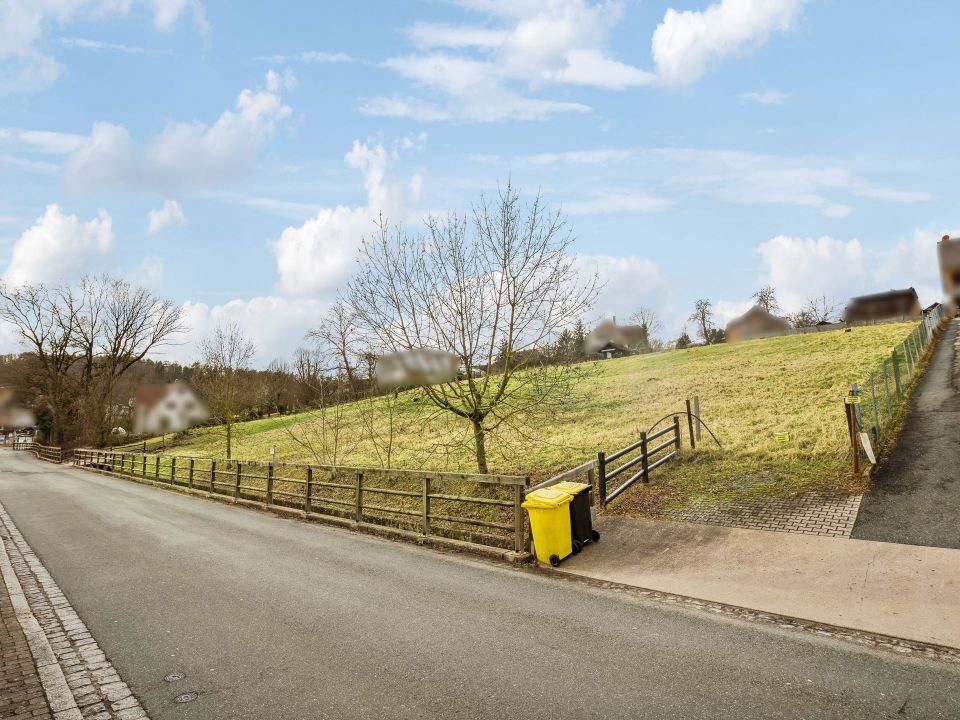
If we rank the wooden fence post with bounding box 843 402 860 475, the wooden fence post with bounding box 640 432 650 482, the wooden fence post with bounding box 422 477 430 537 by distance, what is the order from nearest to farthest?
the wooden fence post with bounding box 843 402 860 475
the wooden fence post with bounding box 422 477 430 537
the wooden fence post with bounding box 640 432 650 482

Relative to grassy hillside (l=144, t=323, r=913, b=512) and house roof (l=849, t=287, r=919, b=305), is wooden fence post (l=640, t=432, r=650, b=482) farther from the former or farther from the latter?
house roof (l=849, t=287, r=919, b=305)

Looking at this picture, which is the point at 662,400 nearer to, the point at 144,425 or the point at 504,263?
the point at 504,263

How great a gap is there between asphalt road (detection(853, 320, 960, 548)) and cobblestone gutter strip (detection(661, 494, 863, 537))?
222mm

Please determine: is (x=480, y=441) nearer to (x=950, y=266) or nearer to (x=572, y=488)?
(x=572, y=488)

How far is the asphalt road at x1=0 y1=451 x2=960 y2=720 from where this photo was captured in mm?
4145

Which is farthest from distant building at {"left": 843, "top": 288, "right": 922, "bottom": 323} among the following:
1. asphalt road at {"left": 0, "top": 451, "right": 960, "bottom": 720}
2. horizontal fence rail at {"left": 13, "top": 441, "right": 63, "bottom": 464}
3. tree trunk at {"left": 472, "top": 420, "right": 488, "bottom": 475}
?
horizontal fence rail at {"left": 13, "top": 441, "right": 63, "bottom": 464}

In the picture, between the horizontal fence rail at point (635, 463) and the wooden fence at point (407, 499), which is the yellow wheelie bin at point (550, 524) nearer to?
the wooden fence at point (407, 499)

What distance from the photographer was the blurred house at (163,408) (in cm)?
4912

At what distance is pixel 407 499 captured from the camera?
47.6 ft

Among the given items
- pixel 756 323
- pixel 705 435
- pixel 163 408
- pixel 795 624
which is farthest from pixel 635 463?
pixel 756 323

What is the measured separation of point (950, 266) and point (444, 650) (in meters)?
70.2

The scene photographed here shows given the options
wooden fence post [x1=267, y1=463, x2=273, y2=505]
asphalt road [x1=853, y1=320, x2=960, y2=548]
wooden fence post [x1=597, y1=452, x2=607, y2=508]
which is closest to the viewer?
asphalt road [x1=853, y1=320, x2=960, y2=548]

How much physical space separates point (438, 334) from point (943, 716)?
441 inches

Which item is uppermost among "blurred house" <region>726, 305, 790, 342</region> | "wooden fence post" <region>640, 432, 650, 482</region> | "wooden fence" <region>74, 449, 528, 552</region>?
"blurred house" <region>726, 305, 790, 342</region>
